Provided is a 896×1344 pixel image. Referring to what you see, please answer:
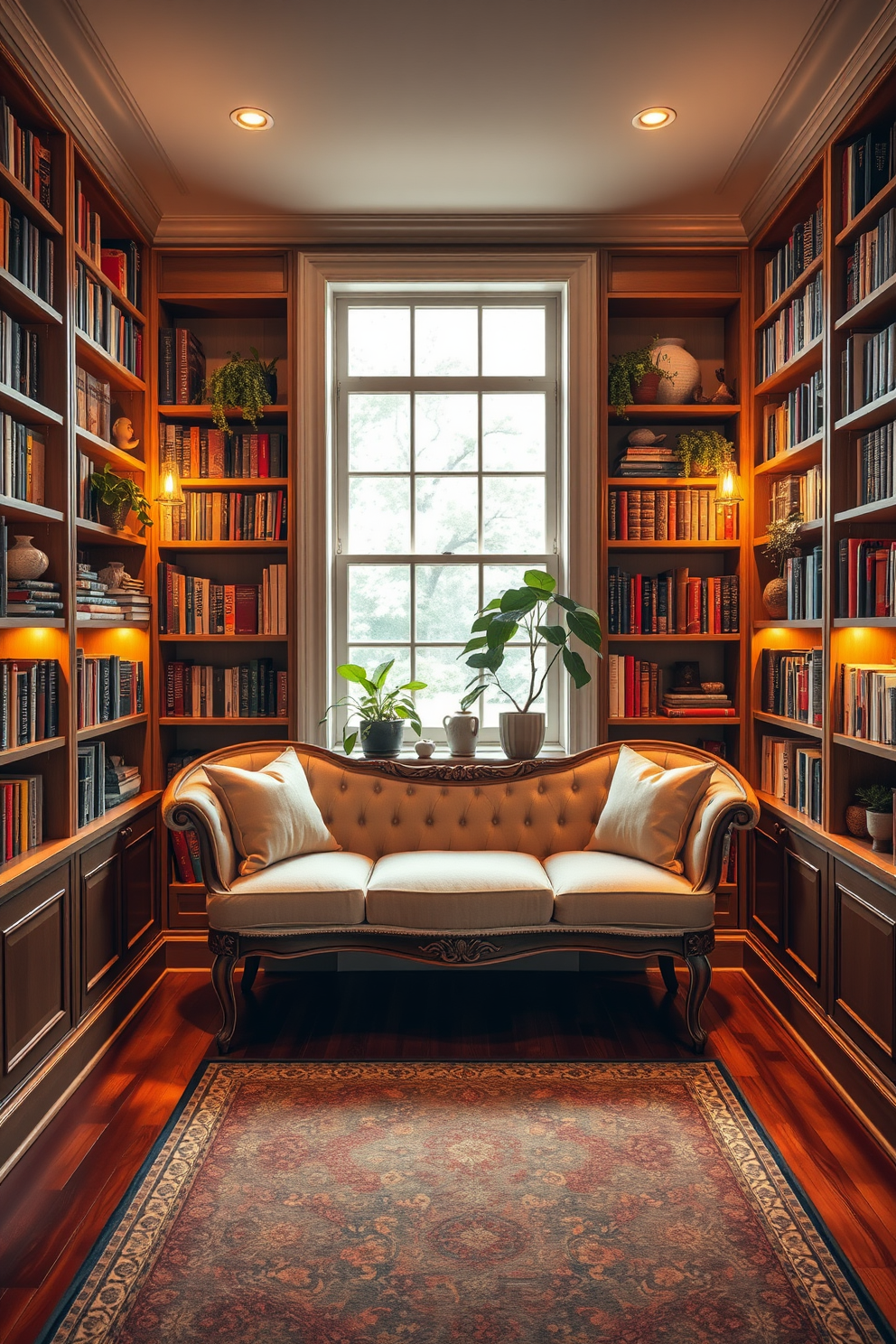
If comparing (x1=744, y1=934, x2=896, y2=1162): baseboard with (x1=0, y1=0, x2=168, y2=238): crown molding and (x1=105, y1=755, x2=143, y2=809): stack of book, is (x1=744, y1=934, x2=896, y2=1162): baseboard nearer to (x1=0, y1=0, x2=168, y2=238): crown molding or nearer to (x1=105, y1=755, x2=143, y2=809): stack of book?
(x1=105, y1=755, x2=143, y2=809): stack of book

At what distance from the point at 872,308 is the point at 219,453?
2.54 meters

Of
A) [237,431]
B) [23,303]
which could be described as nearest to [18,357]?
[23,303]

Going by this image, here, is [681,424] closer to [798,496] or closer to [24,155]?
[798,496]

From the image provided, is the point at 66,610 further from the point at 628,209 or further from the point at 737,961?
the point at 737,961

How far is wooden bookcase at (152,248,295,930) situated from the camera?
3.87m

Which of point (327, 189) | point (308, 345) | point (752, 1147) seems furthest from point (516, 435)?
point (752, 1147)

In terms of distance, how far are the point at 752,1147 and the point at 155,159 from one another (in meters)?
3.75

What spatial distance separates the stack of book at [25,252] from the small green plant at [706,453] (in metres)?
2.49

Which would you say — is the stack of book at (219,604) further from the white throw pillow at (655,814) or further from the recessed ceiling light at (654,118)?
the recessed ceiling light at (654,118)

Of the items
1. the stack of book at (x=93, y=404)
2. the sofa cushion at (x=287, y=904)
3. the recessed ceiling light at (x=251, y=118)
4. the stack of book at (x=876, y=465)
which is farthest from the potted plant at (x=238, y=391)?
the stack of book at (x=876, y=465)

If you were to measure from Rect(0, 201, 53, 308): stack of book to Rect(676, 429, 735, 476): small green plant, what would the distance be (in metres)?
2.49

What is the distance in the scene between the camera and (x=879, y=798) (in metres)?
2.81

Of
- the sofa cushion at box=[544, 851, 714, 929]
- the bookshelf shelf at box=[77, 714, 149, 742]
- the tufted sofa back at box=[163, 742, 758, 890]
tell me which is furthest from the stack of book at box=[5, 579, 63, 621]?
the sofa cushion at box=[544, 851, 714, 929]

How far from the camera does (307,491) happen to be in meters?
3.90
